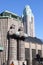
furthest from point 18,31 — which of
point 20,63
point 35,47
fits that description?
point 35,47

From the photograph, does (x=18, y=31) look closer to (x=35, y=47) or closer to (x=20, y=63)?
(x=20, y=63)

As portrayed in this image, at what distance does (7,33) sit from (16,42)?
307 cm

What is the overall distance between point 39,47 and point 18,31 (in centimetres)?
5434

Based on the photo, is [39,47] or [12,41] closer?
[12,41]

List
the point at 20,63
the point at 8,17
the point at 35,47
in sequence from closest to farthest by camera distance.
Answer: the point at 20,63 < the point at 8,17 < the point at 35,47

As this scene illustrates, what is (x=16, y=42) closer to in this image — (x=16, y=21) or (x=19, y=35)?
(x=19, y=35)

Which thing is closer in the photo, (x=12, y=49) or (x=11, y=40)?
(x=12, y=49)

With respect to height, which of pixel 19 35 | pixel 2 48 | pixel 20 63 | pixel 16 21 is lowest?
pixel 20 63

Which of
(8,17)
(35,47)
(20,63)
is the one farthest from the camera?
(35,47)

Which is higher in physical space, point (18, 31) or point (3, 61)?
point (18, 31)

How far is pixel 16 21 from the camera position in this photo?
52156 mm

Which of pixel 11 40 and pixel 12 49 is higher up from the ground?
→ pixel 11 40

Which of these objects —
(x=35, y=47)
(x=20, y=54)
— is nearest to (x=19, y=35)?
(x=20, y=54)

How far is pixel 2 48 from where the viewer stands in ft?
159
